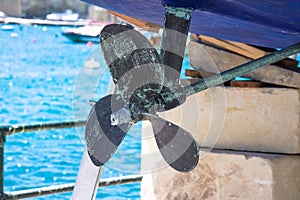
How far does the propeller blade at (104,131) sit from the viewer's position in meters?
2.62

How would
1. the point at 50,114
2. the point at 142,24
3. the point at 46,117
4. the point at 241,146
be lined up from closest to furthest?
1. the point at 241,146
2. the point at 142,24
3. the point at 46,117
4. the point at 50,114

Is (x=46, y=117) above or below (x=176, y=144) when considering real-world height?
below

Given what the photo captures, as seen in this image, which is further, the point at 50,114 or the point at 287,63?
the point at 50,114

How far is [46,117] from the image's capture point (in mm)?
15211

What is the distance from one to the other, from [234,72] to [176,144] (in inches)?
23.2

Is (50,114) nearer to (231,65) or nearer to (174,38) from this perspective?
(231,65)

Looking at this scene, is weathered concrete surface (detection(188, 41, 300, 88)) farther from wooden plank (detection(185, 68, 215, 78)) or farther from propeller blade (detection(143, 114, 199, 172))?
propeller blade (detection(143, 114, 199, 172))

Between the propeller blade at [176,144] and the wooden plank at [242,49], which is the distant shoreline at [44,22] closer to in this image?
the wooden plank at [242,49]

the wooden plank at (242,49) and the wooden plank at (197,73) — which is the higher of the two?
the wooden plank at (242,49)

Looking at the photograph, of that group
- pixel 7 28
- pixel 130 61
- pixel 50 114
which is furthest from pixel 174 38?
pixel 7 28

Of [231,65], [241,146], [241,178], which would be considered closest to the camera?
[241,178]

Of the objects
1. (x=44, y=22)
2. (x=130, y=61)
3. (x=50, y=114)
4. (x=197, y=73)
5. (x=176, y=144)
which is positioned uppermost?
(x=130, y=61)

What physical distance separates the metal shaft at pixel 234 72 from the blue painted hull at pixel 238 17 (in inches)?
4.5

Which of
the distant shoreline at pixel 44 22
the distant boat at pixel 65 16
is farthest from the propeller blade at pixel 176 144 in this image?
the distant boat at pixel 65 16
